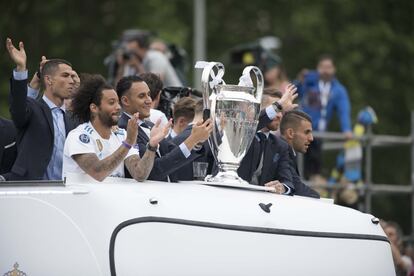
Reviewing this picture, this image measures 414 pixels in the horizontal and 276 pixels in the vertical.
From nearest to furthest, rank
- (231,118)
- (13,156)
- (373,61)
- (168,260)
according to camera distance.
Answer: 1. (168,260)
2. (231,118)
3. (13,156)
4. (373,61)

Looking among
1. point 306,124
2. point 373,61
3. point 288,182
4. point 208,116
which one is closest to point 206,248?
point 208,116

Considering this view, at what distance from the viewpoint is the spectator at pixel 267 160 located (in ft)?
33.0

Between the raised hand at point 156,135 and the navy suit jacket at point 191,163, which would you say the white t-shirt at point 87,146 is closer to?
the raised hand at point 156,135

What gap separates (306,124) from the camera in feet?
35.4

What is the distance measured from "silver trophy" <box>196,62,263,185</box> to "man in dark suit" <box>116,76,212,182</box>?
0.53 ft

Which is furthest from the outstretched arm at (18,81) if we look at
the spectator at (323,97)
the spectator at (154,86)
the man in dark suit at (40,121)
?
the spectator at (323,97)

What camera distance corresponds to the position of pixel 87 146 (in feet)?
28.1

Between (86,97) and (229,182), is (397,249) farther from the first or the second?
(86,97)

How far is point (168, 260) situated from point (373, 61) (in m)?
21.9

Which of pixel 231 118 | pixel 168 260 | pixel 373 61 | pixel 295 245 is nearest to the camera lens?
pixel 168 260

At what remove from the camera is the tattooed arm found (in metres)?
8.37

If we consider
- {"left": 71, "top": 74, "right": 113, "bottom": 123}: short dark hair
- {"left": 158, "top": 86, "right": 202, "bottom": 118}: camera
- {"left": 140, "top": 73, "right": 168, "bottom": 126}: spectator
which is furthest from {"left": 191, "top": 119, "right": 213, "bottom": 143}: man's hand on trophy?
{"left": 158, "top": 86, "right": 202, "bottom": 118}: camera

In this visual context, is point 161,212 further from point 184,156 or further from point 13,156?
point 13,156

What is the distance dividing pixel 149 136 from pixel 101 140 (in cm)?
47
